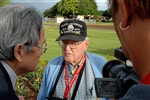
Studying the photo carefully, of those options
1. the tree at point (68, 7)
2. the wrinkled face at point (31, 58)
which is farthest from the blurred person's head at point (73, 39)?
the tree at point (68, 7)

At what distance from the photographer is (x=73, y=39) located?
9.59ft

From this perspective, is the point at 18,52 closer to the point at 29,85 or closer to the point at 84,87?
the point at 84,87

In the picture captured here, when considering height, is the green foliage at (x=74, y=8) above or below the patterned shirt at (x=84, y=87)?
below

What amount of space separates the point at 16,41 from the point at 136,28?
1084 millimetres

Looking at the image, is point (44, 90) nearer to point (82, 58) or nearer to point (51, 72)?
point (51, 72)

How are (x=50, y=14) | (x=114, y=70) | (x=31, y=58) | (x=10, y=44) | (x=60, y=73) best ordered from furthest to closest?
(x=50, y=14), (x=60, y=73), (x=31, y=58), (x=10, y=44), (x=114, y=70)

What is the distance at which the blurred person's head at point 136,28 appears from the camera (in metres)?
0.85

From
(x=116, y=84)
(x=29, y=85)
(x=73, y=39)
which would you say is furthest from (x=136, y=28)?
(x=29, y=85)

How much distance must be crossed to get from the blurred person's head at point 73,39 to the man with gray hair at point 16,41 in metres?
1.04

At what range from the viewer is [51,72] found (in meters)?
2.84

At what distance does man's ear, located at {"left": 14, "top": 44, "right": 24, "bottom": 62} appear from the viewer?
1769 mm

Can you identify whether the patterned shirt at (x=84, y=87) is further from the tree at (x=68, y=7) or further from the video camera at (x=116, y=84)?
the tree at (x=68, y=7)

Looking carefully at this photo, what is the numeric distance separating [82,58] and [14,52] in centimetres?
132

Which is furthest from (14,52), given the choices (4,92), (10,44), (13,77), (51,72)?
(51,72)
